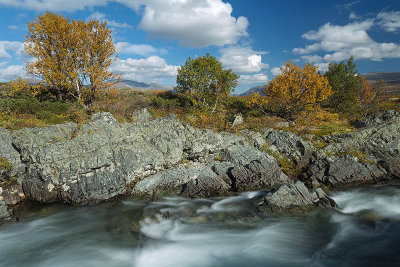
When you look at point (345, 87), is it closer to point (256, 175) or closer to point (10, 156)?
point (256, 175)

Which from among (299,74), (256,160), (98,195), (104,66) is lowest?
(98,195)

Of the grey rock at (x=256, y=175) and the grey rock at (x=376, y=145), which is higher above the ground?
the grey rock at (x=376, y=145)

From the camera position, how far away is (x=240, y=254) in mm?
8969

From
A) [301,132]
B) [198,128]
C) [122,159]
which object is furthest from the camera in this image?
Result: [301,132]

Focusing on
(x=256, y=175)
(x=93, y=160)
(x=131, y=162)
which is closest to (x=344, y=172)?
(x=256, y=175)

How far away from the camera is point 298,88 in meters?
22.5

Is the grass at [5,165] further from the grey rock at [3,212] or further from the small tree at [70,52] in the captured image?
the small tree at [70,52]

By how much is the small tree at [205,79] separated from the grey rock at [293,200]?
556 inches

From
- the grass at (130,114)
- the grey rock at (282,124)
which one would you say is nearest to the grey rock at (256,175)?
the grass at (130,114)

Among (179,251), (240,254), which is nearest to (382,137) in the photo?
(240,254)

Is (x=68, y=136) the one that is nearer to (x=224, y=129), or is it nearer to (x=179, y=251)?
(x=179, y=251)

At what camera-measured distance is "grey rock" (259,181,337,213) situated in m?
11.6

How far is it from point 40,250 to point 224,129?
15.1m

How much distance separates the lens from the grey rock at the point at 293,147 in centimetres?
1747
